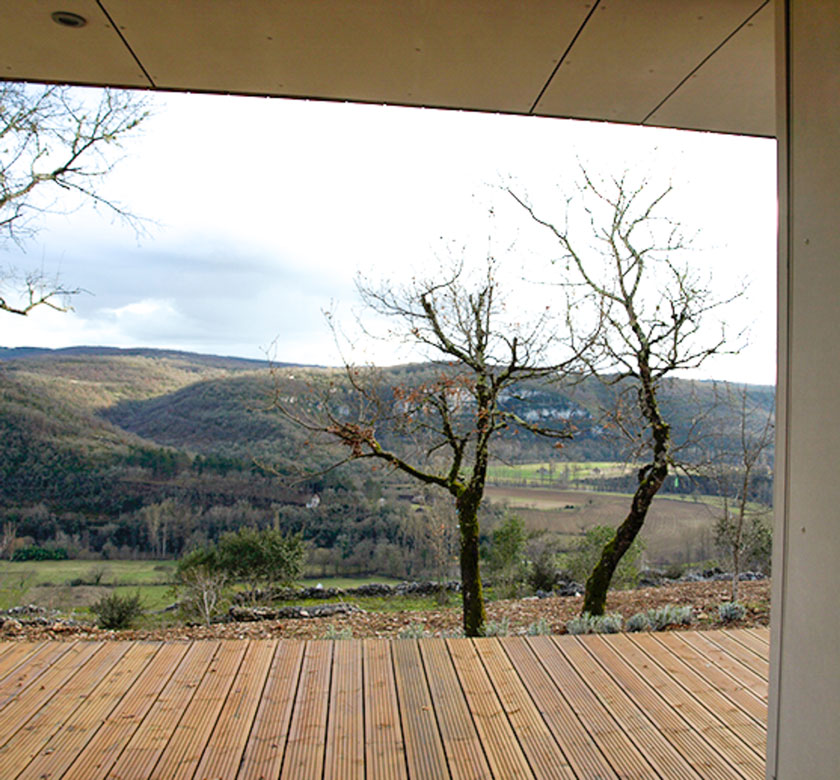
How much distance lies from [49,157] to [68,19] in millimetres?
4240

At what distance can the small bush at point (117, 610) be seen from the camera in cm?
588

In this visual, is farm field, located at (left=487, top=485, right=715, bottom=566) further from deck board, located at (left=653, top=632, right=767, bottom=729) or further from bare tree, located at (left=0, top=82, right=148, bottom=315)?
bare tree, located at (left=0, top=82, right=148, bottom=315)

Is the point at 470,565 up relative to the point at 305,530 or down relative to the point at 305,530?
up

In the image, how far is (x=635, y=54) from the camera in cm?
171

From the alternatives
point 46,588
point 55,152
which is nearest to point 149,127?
point 55,152

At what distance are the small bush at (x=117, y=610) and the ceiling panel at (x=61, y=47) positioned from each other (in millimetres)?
5299

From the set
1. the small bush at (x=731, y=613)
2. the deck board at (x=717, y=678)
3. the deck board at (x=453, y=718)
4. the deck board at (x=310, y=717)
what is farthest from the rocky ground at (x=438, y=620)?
the deck board at (x=453, y=718)

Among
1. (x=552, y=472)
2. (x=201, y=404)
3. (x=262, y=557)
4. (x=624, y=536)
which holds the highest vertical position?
(x=201, y=404)

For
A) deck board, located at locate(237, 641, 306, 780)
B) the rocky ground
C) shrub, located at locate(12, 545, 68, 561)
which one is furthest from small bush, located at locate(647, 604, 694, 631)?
shrub, located at locate(12, 545, 68, 561)

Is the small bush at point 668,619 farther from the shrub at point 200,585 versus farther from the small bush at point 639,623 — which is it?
the shrub at point 200,585

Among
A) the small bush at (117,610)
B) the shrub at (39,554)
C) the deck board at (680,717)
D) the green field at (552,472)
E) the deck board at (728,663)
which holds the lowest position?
the small bush at (117,610)

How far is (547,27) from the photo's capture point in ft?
5.21

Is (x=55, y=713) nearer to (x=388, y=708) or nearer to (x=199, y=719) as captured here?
(x=199, y=719)

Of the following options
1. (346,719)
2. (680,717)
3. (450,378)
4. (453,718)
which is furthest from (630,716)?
(450,378)
